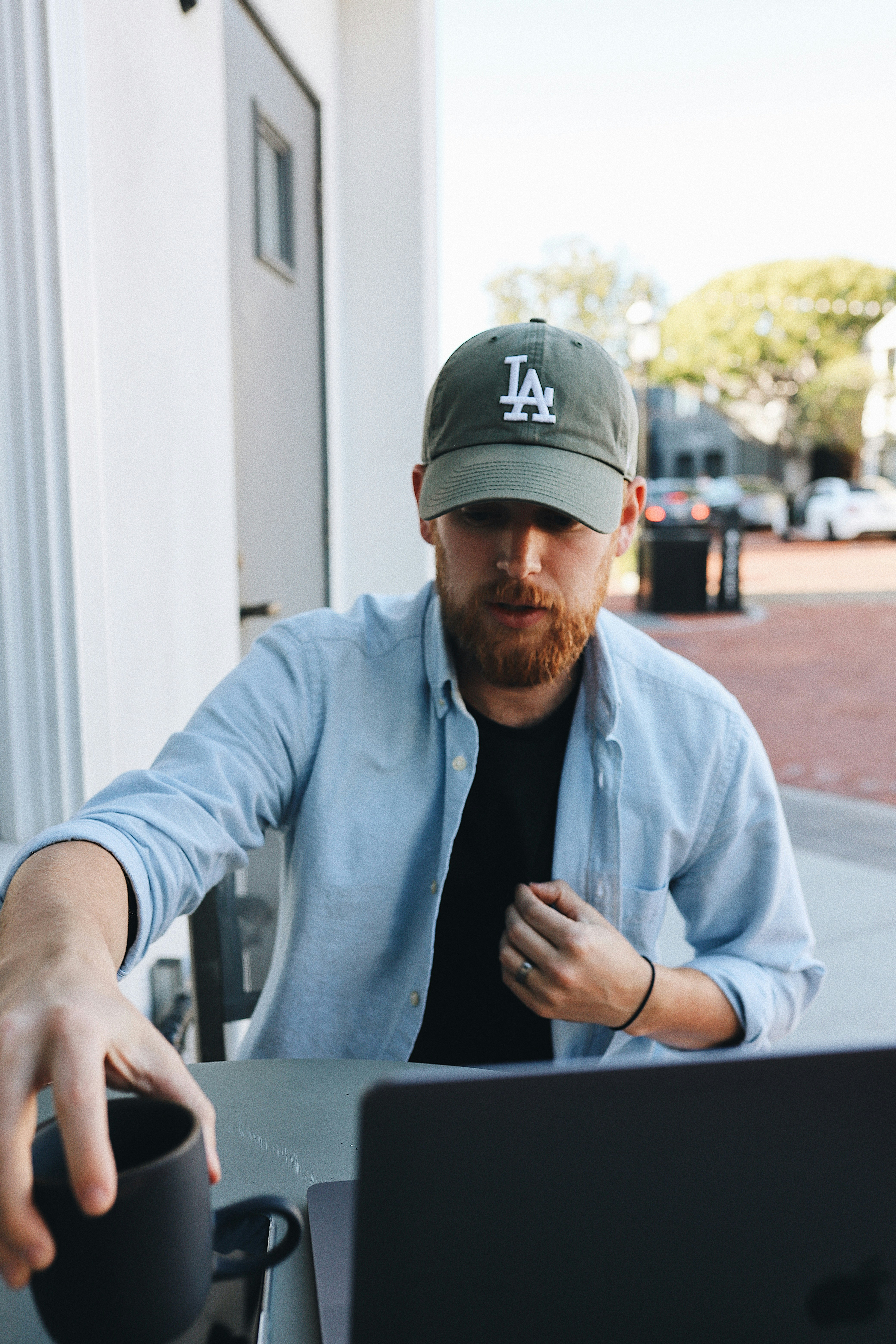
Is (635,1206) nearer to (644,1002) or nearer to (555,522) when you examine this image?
(644,1002)

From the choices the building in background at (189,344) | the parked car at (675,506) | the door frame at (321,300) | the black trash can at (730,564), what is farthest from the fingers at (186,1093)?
the black trash can at (730,564)

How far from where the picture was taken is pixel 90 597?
2.01 m

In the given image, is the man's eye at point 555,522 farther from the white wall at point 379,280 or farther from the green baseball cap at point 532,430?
the white wall at point 379,280

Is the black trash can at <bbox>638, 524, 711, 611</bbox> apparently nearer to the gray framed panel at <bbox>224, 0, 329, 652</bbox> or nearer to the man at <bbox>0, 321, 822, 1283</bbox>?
the gray framed panel at <bbox>224, 0, 329, 652</bbox>

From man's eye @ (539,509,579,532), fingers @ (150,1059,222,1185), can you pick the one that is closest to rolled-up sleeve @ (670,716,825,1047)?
man's eye @ (539,509,579,532)

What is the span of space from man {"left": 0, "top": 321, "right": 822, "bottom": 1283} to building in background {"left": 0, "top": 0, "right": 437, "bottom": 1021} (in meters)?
0.70

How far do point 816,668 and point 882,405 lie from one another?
25389 mm

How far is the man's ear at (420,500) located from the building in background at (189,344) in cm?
70

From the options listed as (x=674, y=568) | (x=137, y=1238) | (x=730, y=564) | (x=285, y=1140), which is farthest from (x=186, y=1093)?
(x=730, y=564)

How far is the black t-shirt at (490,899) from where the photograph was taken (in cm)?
138

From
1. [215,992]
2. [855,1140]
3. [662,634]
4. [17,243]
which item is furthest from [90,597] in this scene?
[662,634]

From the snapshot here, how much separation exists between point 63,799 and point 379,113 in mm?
3531

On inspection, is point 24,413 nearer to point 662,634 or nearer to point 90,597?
point 90,597

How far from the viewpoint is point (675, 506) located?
57.4ft
